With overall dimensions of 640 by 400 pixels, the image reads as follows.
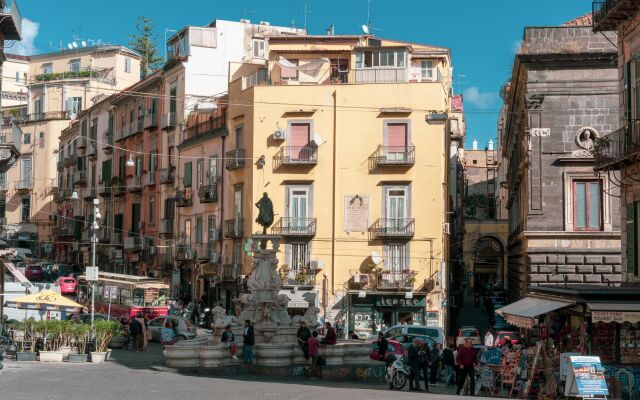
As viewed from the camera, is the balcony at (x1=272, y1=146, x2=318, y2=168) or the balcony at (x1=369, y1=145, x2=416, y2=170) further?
the balcony at (x1=272, y1=146, x2=318, y2=168)

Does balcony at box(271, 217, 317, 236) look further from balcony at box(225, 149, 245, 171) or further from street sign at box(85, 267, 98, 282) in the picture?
street sign at box(85, 267, 98, 282)

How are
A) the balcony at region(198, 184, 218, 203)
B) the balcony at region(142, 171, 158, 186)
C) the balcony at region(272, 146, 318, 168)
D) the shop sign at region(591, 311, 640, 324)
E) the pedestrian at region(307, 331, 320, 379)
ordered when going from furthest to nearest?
the balcony at region(142, 171, 158, 186), the balcony at region(198, 184, 218, 203), the balcony at region(272, 146, 318, 168), the pedestrian at region(307, 331, 320, 379), the shop sign at region(591, 311, 640, 324)

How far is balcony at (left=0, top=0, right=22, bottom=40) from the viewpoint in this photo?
3212cm

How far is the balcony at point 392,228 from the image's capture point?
43.4 metres

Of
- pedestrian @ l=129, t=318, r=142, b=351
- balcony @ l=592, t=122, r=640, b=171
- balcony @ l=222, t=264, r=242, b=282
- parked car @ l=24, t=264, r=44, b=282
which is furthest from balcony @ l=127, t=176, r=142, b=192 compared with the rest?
balcony @ l=592, t=122, r=640, b=171

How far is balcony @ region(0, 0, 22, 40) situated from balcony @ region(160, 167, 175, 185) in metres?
22.5

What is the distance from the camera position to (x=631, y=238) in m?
25.1

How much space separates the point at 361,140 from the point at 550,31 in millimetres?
10792

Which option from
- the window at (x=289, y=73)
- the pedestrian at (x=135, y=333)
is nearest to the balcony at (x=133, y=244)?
the window at (x=289, y=73)

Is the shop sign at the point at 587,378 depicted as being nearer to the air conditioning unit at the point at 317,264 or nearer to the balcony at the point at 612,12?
the balcony at the point at 612,12

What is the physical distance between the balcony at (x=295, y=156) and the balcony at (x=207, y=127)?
5443mm

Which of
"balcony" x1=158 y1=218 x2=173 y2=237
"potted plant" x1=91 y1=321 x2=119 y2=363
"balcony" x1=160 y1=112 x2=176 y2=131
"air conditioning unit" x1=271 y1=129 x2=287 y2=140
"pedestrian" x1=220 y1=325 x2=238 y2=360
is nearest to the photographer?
"pedestrian" x1=220 y1=325 x2=238 y2=360

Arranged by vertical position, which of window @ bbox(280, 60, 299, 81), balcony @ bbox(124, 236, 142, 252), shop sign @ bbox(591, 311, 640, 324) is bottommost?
shop sign @ bbox(591, 311, 640, 324)

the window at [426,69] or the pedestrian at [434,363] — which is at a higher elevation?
the window at [426,69]
